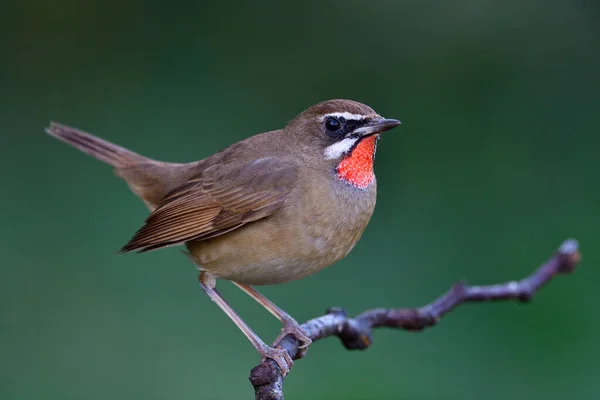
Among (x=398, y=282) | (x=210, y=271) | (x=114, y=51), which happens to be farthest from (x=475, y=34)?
(x=210, y=271)

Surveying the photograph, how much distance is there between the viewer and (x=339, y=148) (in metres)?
5.18

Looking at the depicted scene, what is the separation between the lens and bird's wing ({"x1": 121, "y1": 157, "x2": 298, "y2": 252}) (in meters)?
5.17

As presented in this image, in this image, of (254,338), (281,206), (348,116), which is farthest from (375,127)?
(254,338)

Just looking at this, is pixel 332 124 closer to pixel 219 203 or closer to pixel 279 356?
pixel 219 203

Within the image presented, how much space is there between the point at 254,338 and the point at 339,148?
3.98ft

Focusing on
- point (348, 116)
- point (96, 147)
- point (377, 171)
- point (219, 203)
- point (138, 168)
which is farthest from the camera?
point (377, 171)

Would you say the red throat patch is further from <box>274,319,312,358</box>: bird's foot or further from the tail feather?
the tail feather

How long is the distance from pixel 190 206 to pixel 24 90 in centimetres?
281

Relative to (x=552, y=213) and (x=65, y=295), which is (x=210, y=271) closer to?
(x=65, y=295)

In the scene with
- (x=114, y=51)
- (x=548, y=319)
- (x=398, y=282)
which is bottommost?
(x=548, y=319)

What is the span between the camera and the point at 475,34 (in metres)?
7.98

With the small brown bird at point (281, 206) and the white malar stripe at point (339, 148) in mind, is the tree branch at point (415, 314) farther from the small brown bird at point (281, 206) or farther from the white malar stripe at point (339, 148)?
the white malar stripe at point (339, 148)

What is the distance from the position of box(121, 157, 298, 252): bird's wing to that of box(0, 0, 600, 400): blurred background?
1.30 m

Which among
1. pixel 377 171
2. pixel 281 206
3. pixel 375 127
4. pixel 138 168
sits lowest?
pixel 281 206
